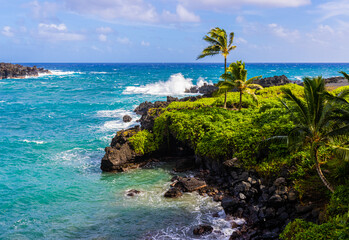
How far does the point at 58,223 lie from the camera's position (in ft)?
52.6

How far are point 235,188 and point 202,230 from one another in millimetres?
3544

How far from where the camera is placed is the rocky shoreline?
44.4 feet

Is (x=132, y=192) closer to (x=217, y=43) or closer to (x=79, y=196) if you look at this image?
(x=79, y=196)

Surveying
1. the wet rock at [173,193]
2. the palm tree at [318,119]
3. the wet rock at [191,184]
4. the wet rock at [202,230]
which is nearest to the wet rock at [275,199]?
the palm tree at [318,119]

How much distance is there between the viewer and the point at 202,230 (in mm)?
14266

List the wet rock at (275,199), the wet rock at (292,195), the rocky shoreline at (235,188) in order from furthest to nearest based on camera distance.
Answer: the wet rock at (275,199), the wet rock at (292,195), the rocky shoreline at (235,188)

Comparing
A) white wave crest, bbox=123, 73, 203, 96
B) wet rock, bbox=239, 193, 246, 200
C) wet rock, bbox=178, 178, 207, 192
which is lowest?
wet rock, bbox=178, 178, 207, 192

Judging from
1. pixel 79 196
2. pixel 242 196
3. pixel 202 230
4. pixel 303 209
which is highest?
pixel 303 209

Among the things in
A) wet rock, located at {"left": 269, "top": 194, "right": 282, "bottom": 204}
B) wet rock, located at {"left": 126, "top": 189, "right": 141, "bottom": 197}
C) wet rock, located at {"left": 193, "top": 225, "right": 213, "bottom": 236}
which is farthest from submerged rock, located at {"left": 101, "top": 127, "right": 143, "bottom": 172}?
wet rock, located at {"left": 269, "top": 194, "right": 282, "bottom": 204}

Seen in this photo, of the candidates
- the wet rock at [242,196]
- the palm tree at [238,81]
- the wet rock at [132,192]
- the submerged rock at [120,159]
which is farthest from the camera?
the palm tree at [238,81]

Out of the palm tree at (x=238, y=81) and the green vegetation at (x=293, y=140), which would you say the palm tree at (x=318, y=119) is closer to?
the green vegetation at (x=293, y=140)

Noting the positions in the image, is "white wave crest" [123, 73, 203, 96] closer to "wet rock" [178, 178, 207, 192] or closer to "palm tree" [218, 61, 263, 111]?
"palm tree" [218, 61, 263, 111]

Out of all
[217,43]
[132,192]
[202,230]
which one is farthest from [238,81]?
[202,230]

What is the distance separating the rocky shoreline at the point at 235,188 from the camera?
13.5 metres
